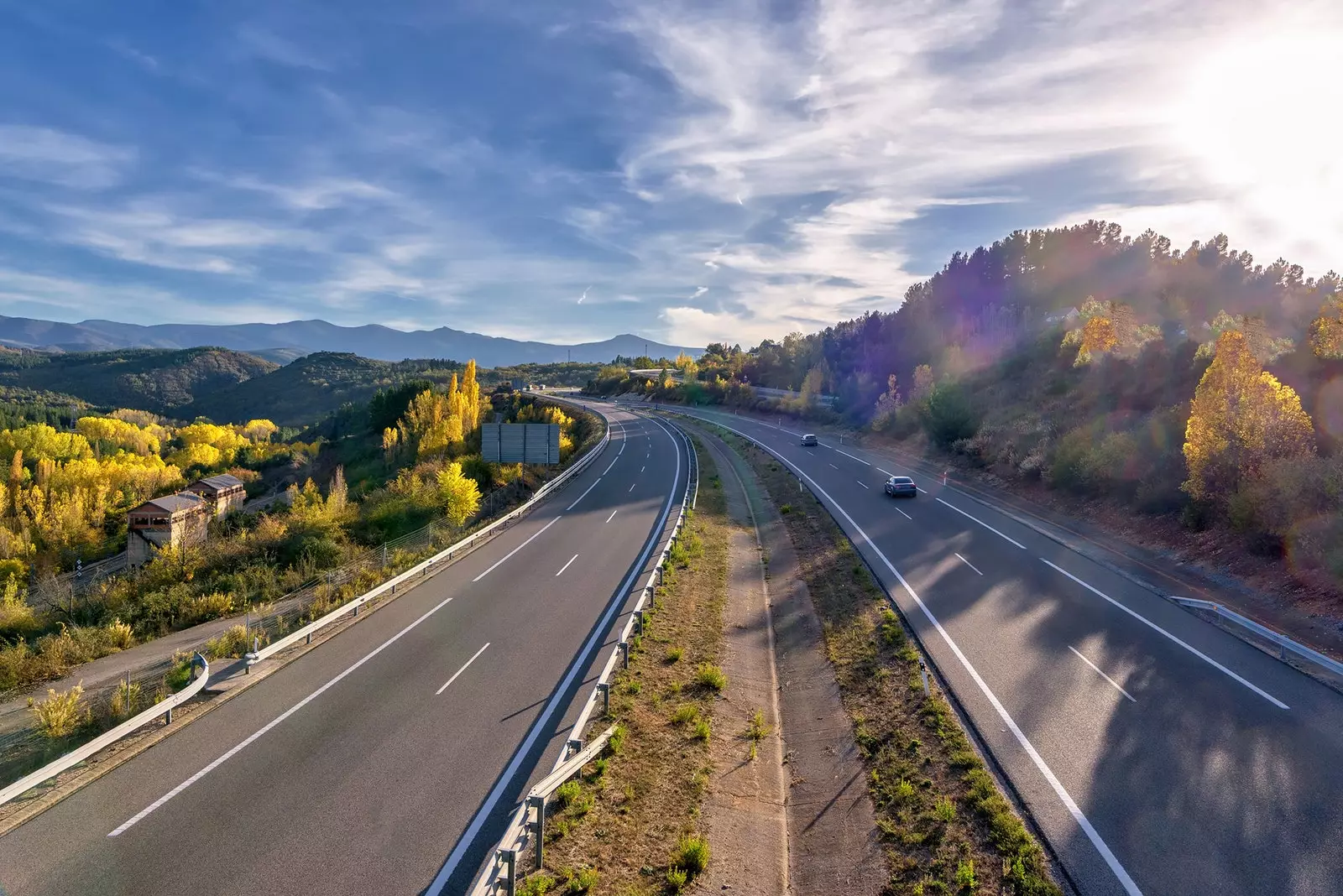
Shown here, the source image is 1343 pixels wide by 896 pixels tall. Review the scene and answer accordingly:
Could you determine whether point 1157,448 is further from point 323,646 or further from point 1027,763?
point 323,646

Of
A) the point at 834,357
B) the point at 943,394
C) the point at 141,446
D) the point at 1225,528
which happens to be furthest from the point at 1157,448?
the point at 141,446

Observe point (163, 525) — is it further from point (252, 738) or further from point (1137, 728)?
point (1137, 728)

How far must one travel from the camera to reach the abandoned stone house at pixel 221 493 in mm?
47103

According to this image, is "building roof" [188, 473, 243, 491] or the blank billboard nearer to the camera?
the blank billboard

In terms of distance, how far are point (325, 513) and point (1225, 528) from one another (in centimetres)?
3545

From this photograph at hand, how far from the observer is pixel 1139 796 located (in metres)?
9.33

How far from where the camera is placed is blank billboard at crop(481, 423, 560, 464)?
39.5m

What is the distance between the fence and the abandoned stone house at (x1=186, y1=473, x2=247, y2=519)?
29.2m

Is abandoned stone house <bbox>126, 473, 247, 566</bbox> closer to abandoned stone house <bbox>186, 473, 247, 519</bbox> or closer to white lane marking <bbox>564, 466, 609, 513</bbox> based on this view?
abandoned stone house <bbox>186, 473, 247, 519</bbox>

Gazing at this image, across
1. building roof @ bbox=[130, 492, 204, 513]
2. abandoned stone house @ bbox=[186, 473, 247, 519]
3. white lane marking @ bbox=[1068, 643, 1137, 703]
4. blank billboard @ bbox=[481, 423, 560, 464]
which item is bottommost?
abandoned stone house @ bbox=[186, 473, 247, 519]

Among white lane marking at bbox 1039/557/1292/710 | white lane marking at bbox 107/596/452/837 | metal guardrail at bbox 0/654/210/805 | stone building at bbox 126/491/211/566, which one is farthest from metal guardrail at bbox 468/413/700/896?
stone building at bbox 126/491/211/566

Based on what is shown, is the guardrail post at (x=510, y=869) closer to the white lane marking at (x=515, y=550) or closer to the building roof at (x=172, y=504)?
the white lane marking at (x=515, y=550)

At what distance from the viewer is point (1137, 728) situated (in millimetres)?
11172

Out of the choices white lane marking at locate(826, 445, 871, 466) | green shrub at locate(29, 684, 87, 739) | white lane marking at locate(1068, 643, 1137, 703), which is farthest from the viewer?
white lane marking at locate(826, 445, 871, 466)
